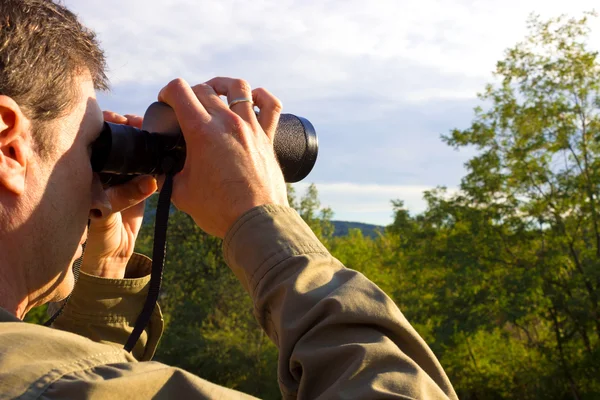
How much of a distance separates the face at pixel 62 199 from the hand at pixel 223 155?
0.62 ft

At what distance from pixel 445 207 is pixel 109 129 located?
45.6 feet

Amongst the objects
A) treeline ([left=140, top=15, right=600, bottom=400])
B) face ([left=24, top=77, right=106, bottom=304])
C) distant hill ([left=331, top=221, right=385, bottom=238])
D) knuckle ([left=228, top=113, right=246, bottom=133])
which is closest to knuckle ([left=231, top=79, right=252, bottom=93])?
knuckle ([left=228, top=113, right=246, bottom=133])

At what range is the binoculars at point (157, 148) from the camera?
1542 mm

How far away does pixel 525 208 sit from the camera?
1438 cm

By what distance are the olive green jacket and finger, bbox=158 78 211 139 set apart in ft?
0.87

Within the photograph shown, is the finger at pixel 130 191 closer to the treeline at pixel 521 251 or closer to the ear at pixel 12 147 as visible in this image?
the ear at pixel 12 147

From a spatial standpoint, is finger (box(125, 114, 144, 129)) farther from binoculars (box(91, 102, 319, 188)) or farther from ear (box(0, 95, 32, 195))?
ear (box(0, 95, 32, 195))

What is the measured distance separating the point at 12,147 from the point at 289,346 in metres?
0.59

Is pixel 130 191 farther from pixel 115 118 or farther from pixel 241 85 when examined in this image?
pixel 241 85

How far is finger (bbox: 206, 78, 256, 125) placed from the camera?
4.98 feet

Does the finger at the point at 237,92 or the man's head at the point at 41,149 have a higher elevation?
the finger at the point at 237,92

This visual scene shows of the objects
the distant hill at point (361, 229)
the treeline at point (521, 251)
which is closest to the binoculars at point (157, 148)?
the treeline at point (521, 251)

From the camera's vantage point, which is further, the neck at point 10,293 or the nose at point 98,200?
the nose at point 98,200

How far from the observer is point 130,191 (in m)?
1.84
